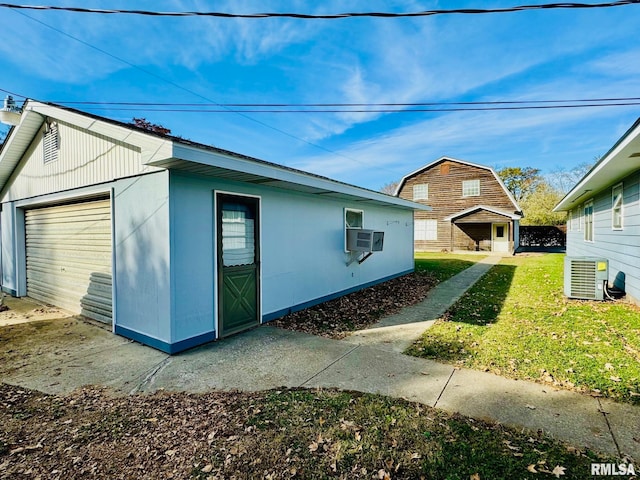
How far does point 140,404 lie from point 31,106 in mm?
6872

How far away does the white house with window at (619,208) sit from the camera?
5.50 m

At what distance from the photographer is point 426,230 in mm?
23062

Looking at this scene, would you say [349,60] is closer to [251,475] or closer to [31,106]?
[31,106]

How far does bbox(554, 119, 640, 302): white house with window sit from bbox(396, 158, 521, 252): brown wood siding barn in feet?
33.6

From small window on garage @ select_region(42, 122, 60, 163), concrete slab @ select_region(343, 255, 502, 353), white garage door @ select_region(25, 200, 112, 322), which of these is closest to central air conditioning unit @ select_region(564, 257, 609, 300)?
concrete slab @ select_region(343, 255, 502, 353)

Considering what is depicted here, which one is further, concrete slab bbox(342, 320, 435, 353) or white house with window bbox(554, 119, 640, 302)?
white house with window bbox(554, 119, 640, 302)

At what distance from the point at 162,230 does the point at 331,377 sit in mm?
2923

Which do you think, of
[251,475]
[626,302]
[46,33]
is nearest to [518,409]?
[251,475]

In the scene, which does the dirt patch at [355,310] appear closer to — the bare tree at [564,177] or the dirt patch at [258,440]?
the dirt patch at [258,440]

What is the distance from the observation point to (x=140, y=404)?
302 centimetres

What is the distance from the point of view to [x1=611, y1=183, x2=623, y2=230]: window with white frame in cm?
747

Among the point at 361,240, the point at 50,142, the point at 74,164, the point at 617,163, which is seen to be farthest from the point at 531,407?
the point at 50,142

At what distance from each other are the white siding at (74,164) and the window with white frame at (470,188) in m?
21.4

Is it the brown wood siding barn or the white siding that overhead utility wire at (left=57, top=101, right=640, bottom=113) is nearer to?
the white siding
